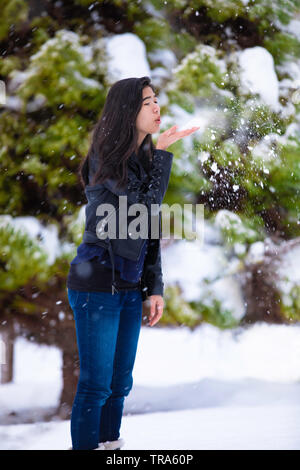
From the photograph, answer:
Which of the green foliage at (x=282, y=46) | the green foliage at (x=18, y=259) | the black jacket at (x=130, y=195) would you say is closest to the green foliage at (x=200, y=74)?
the green foliage at (x=282, y=46)

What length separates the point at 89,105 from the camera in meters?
2.83

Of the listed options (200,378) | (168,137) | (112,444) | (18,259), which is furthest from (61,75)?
(200,378)

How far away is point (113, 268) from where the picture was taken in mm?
1270

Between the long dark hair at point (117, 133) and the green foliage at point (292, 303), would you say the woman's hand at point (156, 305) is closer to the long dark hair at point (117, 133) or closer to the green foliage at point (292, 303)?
the long dark hair at point (117, 133)

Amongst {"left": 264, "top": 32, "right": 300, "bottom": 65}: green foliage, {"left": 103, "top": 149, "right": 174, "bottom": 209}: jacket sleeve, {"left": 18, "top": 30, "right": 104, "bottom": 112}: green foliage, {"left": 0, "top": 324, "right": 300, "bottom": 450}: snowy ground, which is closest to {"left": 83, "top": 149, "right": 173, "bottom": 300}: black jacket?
{"left": 103, "top": 149, "right": 174, "bottom": 209}: jacket sleeve

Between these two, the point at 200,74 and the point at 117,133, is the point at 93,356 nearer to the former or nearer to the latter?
the point at 117,133

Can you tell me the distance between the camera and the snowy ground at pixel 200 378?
8.23ft

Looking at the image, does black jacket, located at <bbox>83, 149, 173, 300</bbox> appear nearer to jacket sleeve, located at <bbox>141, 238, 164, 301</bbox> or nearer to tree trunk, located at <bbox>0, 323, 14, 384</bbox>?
jacket sleeve, located at <bbox>141, 238, 164, 301</bbox>

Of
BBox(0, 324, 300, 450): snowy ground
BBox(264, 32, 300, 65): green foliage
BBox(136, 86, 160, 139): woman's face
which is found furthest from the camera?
BBox(264, 32, 300, 65): green foliage

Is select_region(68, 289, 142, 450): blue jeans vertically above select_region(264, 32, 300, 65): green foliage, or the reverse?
select_region(264, 32, 300, 65): green foliage

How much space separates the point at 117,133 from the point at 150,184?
189mm

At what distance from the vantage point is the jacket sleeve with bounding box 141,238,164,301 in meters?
1.44
